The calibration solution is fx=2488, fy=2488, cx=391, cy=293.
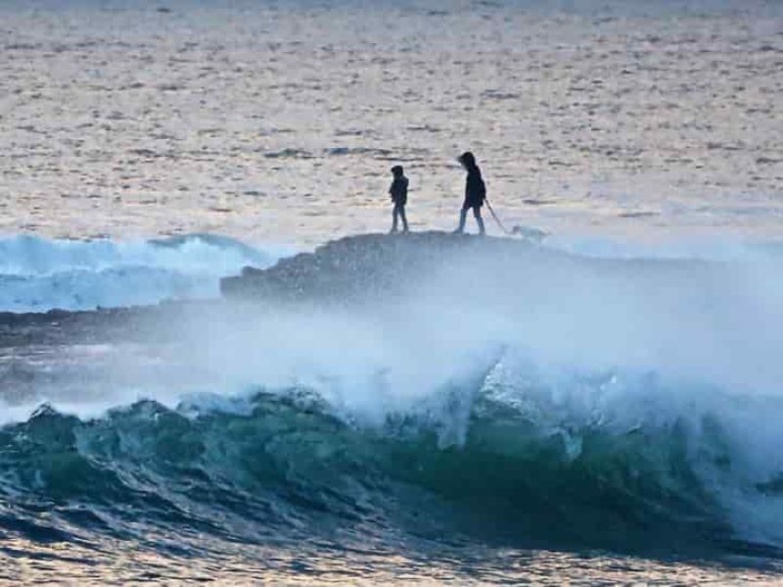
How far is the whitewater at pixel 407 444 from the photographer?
62.6ft

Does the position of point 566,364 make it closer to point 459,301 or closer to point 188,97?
point 459,301

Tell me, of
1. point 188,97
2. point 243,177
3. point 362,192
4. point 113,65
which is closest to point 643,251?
point 362,192

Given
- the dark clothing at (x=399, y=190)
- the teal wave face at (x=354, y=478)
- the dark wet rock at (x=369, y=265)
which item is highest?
the dark clothing at (x=399, y=190)

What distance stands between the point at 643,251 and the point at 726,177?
1086 cm

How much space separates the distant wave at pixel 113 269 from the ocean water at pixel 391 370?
66 mm

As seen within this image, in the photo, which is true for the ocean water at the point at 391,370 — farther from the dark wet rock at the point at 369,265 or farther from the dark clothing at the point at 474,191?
the dark clothing at the point at 474,191

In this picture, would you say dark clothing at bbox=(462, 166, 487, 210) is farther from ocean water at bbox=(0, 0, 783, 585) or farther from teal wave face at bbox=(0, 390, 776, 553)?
teal wave face at bbox=(0, 390, 776, 553)

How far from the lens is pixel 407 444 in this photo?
21.4 meters

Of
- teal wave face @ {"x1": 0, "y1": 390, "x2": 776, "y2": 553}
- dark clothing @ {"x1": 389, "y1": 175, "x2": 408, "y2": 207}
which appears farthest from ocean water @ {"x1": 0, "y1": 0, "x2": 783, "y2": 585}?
dark clothing @ {"x1": 389, "y1": 175, "x2": 408, "y2": 207}

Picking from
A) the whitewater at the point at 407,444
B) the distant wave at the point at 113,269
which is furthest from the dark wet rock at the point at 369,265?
the distant wave at the point at 113,269

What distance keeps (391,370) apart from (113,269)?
10585 millimetres

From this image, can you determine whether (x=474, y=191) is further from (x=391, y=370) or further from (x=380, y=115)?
(x=380, y=115)

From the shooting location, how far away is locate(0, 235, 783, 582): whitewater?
19.1 meters

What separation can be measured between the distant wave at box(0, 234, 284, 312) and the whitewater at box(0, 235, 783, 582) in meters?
4.41
